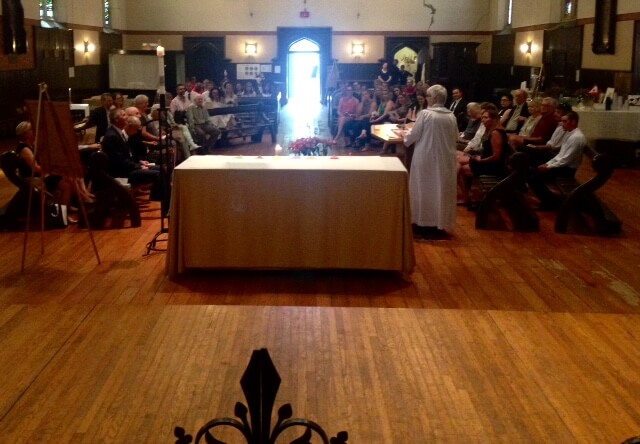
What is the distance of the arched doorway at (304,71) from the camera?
22719mm

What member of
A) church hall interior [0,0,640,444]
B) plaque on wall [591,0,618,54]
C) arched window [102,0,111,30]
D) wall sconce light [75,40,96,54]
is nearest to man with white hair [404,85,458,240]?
church hall interior [0,0,640,444]

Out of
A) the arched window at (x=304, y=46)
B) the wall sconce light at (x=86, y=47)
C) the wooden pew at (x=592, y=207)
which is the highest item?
the arched window at (x=304, y=46)

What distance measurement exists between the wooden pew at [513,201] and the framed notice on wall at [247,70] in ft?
51.2

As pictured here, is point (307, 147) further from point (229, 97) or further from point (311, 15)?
point (311, 15)

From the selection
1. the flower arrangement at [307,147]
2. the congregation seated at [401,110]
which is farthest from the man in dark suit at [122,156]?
the congregation seated at [401,110]

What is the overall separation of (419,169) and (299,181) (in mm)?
1721

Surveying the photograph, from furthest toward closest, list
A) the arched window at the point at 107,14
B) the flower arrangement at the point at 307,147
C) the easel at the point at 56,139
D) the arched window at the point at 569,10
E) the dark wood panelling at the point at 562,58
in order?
the arched window at the point at 107,14, the arched window at the point at 569,10, the dark wood panelling at the point at 562,58, the flower arrangement at the point at 307,147, the easel at the point at 56,139

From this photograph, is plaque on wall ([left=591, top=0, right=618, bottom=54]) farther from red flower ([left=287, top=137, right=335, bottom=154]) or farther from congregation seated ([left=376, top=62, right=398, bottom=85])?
red flower ([left=287, top=137, right=335, bottom=154])

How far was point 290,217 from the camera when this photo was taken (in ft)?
19.1

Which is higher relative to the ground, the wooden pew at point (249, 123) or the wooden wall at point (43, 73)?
the wooden wall at point (43, 73)

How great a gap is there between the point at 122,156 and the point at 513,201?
4063mm

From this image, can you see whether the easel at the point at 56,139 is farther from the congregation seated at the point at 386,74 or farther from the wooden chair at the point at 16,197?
the congregation seated at the point at 386,74

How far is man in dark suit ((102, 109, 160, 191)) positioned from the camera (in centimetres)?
807

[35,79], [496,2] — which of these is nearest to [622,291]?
[35,79]
